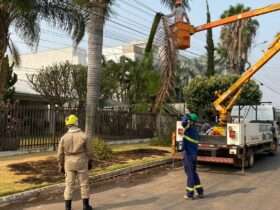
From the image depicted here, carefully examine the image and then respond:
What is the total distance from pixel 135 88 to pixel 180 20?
48.3 feet

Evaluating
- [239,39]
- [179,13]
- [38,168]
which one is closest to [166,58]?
[179,13]

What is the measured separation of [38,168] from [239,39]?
96.8ft

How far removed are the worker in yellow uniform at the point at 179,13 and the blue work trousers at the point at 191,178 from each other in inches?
313

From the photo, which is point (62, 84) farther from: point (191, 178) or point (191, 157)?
point (191, 178)

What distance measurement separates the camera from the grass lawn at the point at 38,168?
920 cm

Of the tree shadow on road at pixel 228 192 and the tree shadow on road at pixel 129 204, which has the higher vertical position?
the tree shadow on road at pixel 129 204

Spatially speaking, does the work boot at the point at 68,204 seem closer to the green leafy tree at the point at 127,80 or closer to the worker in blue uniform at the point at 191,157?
the worker in blue uniform at the point at 191,157

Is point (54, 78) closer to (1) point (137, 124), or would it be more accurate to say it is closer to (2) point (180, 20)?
(1) point (137, 124)

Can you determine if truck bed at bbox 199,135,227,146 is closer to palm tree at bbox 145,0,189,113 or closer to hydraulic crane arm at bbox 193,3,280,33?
hydraulic crane arm at bbox 193,3,280,33

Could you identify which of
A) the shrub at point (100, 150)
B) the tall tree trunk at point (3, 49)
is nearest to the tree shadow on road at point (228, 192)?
the shrub at point (100, 150)

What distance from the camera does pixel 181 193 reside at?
888 centimetres

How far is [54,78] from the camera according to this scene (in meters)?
25.4

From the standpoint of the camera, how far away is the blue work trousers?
8211 mm

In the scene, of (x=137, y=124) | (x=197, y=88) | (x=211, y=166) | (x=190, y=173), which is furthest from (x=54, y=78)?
(x=190, y=173)
